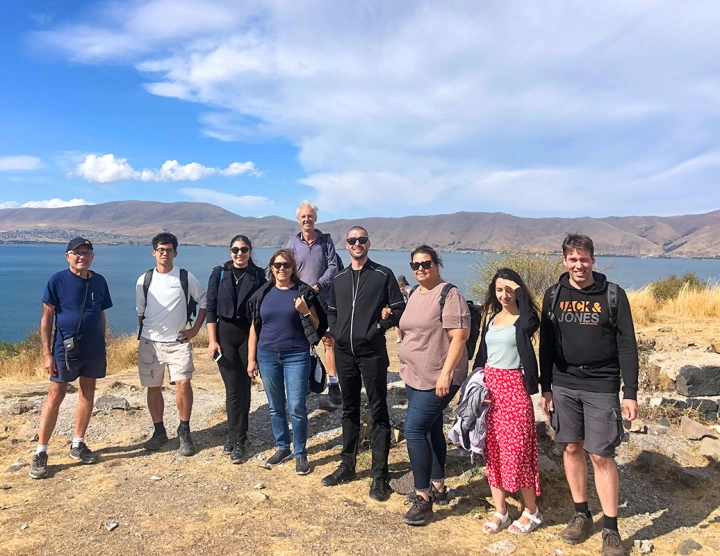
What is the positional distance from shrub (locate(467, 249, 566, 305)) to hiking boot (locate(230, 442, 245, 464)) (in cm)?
1357

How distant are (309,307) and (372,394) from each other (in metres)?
0.96

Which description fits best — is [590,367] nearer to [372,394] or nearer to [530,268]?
[372,394]

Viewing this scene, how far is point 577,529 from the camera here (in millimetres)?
3271

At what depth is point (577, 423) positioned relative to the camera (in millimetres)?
3174

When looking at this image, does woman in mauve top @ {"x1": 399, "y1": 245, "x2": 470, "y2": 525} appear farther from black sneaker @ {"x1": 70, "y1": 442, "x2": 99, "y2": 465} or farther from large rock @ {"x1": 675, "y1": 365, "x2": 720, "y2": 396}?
large rock @ {"x1": 675, "y1": 365, "x2": 720, "y2": 396}

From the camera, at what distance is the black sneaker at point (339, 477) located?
4.12m

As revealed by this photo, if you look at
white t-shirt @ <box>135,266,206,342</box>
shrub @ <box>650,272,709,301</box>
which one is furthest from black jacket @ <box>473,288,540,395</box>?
shrub @ <box>650,272,709,301</box>

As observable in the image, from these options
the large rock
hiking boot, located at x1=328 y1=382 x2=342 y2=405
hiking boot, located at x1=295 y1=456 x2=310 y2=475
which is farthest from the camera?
the large rock

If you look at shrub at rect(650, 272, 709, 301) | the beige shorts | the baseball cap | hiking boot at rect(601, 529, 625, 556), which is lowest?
hiking boot at rect(601, 529, 625, 556)

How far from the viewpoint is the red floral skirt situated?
3.30 metres

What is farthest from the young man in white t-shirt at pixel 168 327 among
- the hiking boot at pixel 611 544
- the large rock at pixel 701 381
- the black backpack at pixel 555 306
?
the large rock at pixel 701 381

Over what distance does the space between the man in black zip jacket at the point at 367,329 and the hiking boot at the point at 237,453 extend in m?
1.38

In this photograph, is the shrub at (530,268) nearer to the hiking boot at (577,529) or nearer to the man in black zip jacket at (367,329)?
the man in black zip jacket at (367,329)

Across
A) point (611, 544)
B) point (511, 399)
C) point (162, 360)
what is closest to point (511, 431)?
point (511, 399)
